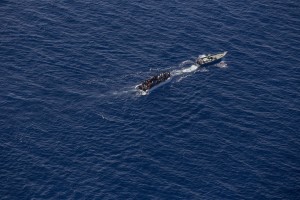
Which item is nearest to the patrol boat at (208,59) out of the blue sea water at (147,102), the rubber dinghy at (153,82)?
the blue sea water at (147,102)

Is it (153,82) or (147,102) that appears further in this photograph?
(153,82)

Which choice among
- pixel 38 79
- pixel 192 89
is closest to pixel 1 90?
pixel 38 79

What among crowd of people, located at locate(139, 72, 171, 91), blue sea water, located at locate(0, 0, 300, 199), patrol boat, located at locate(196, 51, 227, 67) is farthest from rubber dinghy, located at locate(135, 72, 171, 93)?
patrol boat, located at locate(196, 51, 227, 67)

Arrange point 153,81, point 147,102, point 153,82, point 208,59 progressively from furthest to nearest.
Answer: point 208,59 < point 153,81 < point 153,82 < point 147,102

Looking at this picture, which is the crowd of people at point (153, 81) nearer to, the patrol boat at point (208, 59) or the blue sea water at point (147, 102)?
the blue sea water at point (147, 102)

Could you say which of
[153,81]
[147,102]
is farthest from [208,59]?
[147,102]

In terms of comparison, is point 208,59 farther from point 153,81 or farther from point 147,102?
point 147,102

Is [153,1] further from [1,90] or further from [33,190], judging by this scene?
[33,190]
